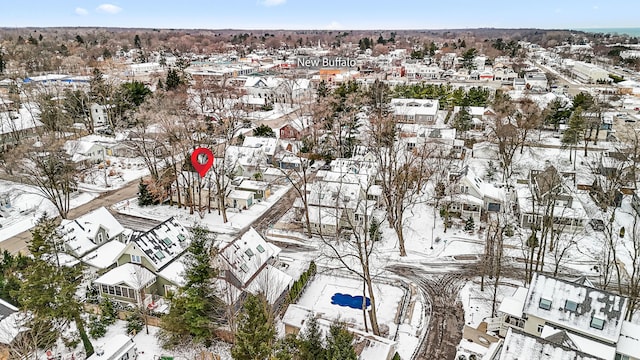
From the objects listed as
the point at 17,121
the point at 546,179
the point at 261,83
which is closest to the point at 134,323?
the point at 546,179

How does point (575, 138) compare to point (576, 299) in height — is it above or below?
above

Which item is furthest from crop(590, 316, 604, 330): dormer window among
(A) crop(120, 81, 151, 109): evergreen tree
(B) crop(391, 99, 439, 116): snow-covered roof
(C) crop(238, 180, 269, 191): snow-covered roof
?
(A) crop(120, 81, 151, 109): evergreen tree

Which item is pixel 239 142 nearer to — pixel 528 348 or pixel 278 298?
pixel 278 298

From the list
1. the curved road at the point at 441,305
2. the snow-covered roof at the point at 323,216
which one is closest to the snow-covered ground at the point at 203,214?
the snow-covered roof at the point at 323,216

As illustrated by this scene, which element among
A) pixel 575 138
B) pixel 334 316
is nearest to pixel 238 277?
pixel 334 316

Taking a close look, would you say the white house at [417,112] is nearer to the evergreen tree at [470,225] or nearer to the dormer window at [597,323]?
the evergreen tree at [470,225]

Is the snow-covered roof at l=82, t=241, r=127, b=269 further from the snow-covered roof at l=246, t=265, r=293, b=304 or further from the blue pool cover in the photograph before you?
the blue pool cover
